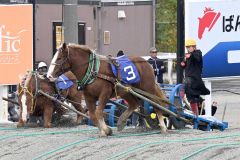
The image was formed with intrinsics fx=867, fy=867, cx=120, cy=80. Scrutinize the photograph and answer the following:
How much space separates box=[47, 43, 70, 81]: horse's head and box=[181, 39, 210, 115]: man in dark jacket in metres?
2.83

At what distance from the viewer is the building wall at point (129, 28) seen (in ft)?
105

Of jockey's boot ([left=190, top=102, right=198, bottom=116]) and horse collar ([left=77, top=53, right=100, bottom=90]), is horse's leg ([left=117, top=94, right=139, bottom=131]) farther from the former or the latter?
jockey's boot ([left=190, top=102, right=198, bottom=116])

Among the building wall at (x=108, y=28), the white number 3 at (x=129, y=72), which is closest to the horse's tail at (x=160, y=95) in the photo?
the white number 3 at (x=129, y=72)

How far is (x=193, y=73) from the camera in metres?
16.7

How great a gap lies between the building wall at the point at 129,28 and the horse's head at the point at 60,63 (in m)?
17.2

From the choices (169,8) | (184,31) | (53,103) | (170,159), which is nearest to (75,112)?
(53,103)

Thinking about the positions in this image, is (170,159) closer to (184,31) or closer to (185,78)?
(185,78)

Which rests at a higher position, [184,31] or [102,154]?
[184,31]

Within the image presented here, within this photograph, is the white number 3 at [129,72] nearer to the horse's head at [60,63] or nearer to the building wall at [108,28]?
the horse's head at [60,63]

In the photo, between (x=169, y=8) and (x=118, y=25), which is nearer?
(x=118, y=25)

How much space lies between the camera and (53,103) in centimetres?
1736

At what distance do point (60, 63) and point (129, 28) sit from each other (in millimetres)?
18431

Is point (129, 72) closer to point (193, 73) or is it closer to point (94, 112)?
point (94, 112)

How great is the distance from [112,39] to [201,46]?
45.7 ft
